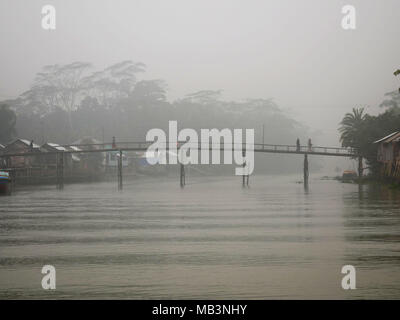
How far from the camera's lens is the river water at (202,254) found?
18297mm

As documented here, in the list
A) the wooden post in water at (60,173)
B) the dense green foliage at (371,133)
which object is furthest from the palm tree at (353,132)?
the wooden post in water at (60,173)

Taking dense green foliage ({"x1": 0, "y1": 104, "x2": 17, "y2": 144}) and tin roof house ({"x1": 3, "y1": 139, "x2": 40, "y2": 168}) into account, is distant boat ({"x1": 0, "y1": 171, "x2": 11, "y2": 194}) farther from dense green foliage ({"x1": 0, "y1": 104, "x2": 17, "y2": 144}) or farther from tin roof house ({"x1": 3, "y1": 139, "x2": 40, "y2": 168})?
dense green foliage ({"x1": 0, "y1": 104, "x2": 17, "y2": 144})

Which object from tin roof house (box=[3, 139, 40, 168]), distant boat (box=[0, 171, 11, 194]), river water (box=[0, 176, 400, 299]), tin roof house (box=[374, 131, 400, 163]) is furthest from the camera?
tin roof house (box=[3, 139, 40, 168])

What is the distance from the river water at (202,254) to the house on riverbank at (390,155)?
3407cm

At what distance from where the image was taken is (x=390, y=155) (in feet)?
260

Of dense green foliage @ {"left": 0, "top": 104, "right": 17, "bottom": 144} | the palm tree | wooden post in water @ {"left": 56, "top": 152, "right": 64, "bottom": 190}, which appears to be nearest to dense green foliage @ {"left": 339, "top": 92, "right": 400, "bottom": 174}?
the palm tree

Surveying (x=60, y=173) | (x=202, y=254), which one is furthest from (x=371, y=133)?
(x=202, y=254)

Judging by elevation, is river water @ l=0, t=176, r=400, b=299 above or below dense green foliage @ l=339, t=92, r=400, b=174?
below

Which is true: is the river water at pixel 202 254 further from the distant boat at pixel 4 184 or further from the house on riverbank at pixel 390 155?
the house on riverbank at pixel 390 155

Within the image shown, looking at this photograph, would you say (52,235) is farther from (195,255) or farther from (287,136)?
(287,136)

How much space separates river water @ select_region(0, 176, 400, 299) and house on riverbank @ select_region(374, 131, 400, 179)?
3407 centimetres

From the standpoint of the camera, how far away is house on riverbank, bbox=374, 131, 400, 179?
253 feet

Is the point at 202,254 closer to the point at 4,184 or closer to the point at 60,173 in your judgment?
the point at 4,184

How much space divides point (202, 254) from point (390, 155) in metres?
60.3
